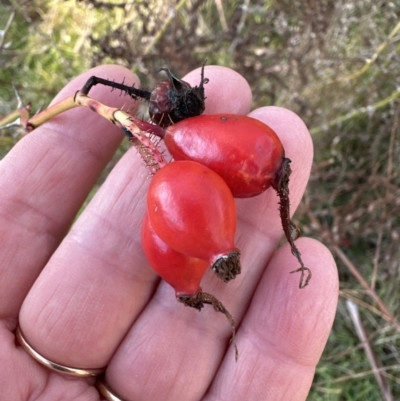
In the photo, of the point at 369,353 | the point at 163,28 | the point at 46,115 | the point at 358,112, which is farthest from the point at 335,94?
the point at 46,115

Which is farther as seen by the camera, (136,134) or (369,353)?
(369,353)

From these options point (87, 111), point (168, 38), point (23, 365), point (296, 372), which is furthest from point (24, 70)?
point (296, 372)

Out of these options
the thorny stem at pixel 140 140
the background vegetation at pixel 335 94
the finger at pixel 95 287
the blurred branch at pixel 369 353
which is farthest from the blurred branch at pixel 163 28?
the blurred branch at pixel 369 353

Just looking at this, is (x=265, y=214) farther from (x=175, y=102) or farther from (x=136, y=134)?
(x=136, y=134)

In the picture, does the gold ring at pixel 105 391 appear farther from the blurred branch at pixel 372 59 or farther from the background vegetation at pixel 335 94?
the blurred branch at pixel 372 59

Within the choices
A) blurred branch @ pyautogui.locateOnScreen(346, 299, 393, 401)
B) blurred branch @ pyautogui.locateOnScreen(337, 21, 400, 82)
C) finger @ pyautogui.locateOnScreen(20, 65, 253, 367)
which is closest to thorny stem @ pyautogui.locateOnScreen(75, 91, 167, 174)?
finger @ pyautogui.locateOnScreen(20, 65, 253, 367)

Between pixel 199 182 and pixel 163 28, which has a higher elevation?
pixel 163 28

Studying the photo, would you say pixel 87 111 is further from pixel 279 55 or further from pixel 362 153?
pixel 362 153
